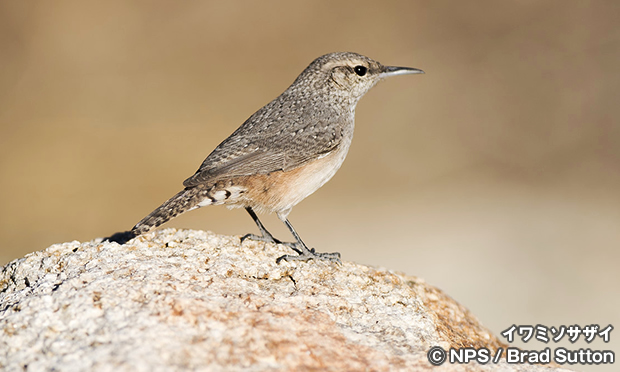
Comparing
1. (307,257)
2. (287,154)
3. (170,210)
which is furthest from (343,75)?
(170,210)

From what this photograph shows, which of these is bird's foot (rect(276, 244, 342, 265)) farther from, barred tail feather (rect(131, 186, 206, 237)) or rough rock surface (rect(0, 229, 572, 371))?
barred tail feather (rect(131, 186, 206, 237))

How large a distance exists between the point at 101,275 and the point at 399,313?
174 cm

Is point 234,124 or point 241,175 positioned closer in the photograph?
point 241,175

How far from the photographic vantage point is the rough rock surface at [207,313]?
96.7 inches

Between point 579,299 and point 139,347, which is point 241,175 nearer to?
point 139,347

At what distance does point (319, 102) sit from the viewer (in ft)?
17.0

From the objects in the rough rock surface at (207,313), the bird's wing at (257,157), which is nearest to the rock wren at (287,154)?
the bird's wing at (257,157)

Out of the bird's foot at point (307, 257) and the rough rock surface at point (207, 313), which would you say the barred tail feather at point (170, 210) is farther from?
the bird's foot at point (307, 257)

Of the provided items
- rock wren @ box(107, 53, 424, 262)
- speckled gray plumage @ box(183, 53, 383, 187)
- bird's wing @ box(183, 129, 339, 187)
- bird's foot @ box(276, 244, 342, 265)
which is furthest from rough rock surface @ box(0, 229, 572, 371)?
speckled gray plumage @ box(183, 53, 383, 187)

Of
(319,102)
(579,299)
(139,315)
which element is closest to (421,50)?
(579,299)

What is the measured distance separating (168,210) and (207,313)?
1.29 metres

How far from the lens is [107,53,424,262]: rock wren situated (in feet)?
13.7

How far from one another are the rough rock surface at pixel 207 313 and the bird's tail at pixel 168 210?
14 cm

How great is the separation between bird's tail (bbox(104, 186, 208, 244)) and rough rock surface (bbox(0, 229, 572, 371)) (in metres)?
0.14
